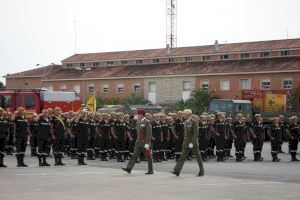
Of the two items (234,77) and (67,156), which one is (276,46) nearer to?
(234,77)

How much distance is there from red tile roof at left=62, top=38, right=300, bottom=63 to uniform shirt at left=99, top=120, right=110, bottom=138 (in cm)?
4734

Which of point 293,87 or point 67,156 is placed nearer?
point 67,156

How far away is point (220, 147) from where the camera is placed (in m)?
27.3

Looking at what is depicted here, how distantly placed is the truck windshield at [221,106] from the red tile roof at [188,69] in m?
18.8

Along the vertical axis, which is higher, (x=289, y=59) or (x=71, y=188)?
(x=289, y=59)

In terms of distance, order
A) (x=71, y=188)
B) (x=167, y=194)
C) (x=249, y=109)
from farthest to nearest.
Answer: (x=249, y=109) < (x=71, y=188) < (x=167, y=194)

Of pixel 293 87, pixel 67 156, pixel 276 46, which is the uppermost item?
pixel 276 46

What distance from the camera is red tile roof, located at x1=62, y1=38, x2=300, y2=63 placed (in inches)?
2872

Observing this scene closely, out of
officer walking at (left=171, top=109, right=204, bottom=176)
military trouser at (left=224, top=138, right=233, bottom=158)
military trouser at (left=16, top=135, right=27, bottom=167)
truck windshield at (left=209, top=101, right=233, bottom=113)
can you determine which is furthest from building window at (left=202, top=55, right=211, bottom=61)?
officer walking at (left=171, top=109, right=204, bottom=176)

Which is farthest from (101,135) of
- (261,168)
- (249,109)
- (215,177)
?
(249,109)

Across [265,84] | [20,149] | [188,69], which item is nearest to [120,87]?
[188,69]

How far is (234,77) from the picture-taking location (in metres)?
71.6

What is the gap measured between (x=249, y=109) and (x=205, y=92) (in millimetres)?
19730

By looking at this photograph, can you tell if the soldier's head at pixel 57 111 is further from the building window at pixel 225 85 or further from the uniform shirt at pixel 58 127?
the building window at pixel 225 85
